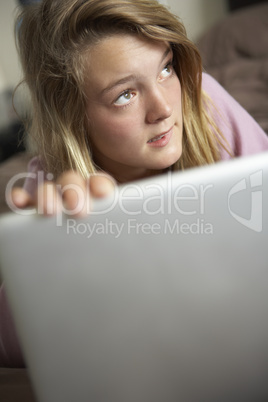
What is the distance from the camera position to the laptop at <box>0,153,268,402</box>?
0.32 m

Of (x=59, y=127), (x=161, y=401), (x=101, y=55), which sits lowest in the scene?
Result: (x=161, y=401)

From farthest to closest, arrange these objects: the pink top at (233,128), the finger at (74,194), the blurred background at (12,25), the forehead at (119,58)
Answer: the blurred background at (12,25) → the pink top at (233,128) → the forehead at (119,58) → the finger at (74,194)

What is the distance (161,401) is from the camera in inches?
16.1

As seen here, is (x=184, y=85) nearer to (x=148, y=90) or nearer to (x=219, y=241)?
(x=148, y=90)

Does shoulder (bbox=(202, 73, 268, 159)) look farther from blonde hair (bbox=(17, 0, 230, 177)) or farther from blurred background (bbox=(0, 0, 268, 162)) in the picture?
blurred background (bbox=(0, 0, 268, 162))

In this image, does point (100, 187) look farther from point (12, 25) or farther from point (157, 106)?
point (12, 25)

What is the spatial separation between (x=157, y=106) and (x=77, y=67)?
164 millimetres

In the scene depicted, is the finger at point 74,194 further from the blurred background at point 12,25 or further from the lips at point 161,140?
the blurred background at point 12,25

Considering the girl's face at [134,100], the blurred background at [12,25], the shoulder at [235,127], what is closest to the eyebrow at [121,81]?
the girl's face at [134,100]

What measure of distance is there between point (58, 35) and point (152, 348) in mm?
562

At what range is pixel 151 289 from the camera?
1.13 ft

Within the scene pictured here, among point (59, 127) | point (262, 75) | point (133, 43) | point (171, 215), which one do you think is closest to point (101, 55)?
point (133, 43)

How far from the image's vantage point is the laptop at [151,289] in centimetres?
32

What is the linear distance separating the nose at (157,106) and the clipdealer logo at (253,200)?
36cm
